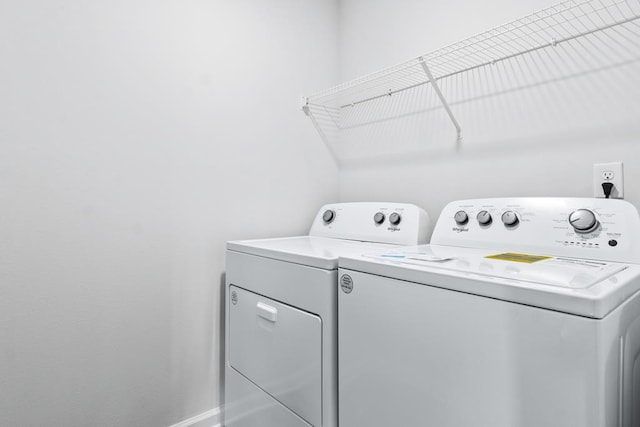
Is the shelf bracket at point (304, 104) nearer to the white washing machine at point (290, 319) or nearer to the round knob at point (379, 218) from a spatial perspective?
the white washing machine at point (290, 319)

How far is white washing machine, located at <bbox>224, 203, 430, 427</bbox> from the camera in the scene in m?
1.02

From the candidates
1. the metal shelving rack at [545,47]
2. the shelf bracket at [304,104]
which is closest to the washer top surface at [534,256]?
the metal shelving rack at [545,47]

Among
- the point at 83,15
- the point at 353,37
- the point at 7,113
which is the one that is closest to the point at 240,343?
the point at 7,113

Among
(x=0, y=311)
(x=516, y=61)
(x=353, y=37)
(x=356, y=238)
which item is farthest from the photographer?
(x=353, y=37)

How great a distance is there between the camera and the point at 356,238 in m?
1.57

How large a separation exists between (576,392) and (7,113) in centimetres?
157

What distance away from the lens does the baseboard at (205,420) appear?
144 centimetres

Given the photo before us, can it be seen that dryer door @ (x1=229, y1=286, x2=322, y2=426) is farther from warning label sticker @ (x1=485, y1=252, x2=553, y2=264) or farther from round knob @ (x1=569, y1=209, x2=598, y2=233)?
round knob @ (x1=569, y1=209, x2=598, y2=233)

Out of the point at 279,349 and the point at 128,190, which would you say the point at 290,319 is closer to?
the point at 279,349

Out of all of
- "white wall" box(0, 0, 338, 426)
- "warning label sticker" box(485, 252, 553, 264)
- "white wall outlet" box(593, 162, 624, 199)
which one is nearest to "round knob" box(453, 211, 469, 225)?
"warning label sticker" box(485, 252, 553, 264)

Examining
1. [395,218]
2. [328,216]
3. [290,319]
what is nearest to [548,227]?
[395,218]

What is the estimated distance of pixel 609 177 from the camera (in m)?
1.11

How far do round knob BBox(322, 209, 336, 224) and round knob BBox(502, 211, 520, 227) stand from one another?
0.78m

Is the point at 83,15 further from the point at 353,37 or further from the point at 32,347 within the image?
the point at 353,37
